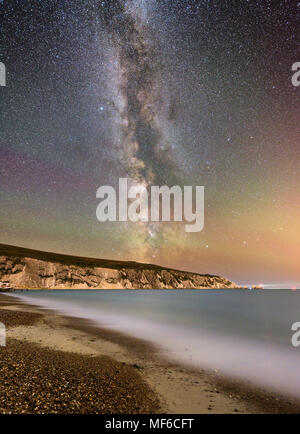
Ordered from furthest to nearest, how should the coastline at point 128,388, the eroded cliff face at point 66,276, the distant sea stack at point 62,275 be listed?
the distant sea stack at point 62,275 → the eroded cliff face at point 66,276 → the coastline at point 128,388

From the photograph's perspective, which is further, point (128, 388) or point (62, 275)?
point (62, 275)

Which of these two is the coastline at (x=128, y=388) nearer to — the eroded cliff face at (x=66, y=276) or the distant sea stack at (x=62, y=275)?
the distant sea stack at (x=62, y=275)

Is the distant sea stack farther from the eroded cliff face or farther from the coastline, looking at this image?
the coastline

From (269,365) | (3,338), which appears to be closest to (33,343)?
(3,338)

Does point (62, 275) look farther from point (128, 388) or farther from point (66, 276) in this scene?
point (128, 388)

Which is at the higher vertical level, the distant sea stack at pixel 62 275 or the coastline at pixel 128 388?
the coastline at pixel 128 388

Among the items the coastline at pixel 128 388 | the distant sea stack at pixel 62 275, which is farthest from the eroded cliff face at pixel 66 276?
the coastline at pixel 128 388

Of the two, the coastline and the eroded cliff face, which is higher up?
the coastline

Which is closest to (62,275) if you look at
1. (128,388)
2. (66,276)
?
(66,276)

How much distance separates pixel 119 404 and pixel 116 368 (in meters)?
3.18

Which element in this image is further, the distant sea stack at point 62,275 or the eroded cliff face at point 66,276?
the distant sea stack at point 62,275

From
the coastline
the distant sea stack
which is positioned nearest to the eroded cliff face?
the distant sea stack

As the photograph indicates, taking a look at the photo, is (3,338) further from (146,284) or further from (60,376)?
(146,284)

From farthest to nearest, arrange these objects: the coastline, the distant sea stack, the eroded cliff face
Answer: the distant sea stack
the eroded cliff face
the coastline
